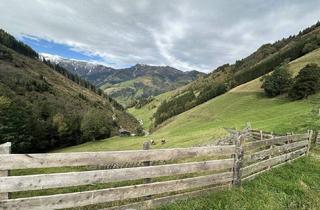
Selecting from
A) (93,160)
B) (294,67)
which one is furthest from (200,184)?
(294,67)

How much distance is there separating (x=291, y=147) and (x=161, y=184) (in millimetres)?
10553

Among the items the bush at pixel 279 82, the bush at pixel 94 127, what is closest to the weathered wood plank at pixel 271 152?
the bush at pixel 279 82

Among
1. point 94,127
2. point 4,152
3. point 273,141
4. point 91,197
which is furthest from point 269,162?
point 94,127

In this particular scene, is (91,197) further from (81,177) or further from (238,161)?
(238,161)

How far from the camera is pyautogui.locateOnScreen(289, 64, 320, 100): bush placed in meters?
65.6

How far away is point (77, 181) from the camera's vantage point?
263 inches

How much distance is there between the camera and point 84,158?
6.85m

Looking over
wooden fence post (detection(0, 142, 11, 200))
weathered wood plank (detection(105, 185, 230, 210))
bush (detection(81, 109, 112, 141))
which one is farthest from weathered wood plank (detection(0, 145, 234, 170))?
bush (detection(81, 109, 112, 141))

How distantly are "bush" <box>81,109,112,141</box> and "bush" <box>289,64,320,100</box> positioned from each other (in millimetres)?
62555

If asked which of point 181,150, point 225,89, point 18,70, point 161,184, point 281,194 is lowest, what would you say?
point 281,194

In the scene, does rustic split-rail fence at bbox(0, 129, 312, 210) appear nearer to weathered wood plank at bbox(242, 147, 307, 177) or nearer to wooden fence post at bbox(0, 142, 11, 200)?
wooden fence post at bbox(0, 142, 11, 200)

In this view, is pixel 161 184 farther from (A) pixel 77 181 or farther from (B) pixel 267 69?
(B) pixel 267 69

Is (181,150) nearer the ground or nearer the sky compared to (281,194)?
nearer the sky

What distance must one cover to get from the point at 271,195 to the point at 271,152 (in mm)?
4462
